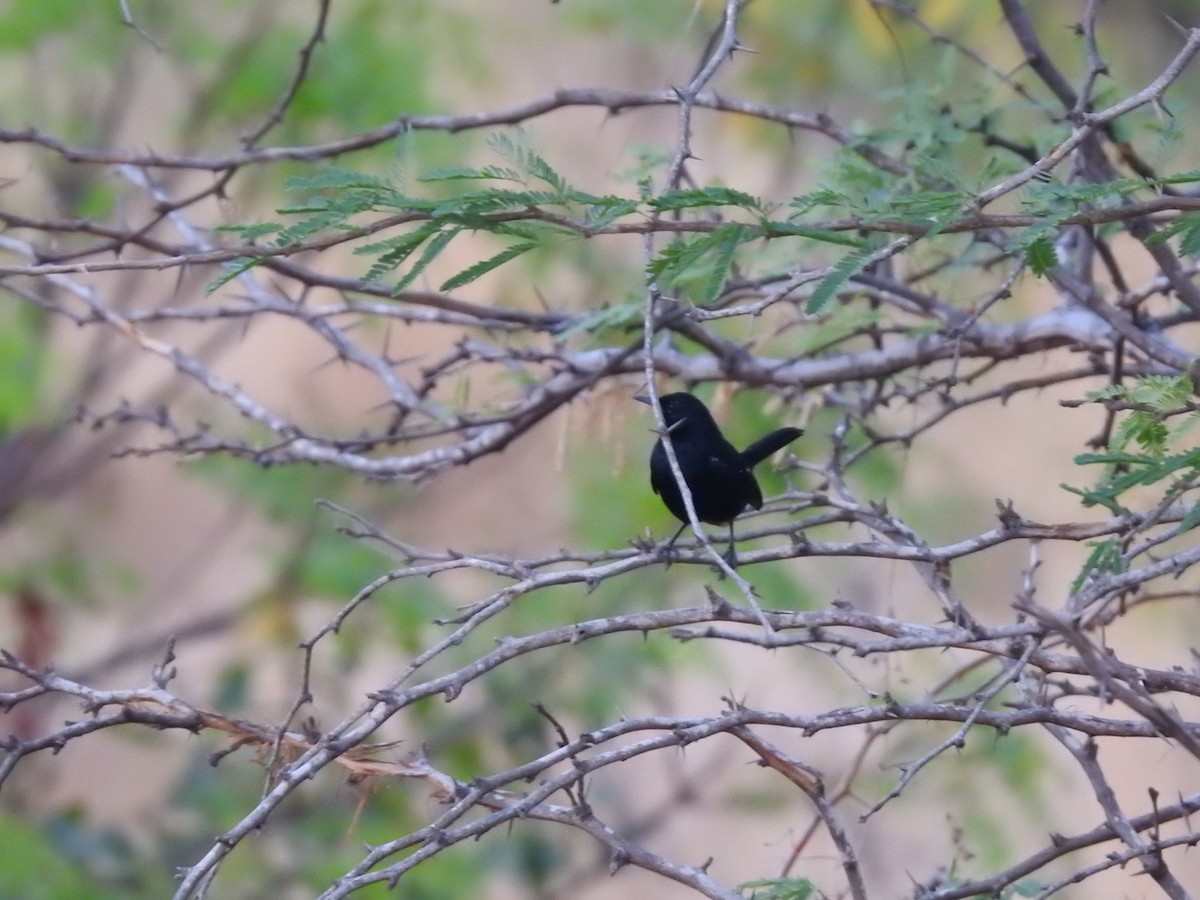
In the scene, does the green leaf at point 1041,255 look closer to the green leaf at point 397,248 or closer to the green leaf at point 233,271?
the green leaf at point 397,248

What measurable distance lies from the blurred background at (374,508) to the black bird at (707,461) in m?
1.92

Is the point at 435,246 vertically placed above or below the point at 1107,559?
above

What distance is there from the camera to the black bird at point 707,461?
4.05m

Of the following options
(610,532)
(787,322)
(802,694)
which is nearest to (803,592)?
(610,532)

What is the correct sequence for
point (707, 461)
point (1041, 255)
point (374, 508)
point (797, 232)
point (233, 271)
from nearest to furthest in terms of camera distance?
point (797, 232) < point (233, 271) < point (1041, 255) < point (707, 461) < point (374, 508)

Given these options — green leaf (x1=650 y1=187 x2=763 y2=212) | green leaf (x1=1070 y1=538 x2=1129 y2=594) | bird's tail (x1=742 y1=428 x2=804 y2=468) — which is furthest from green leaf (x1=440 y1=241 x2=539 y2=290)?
bird's tail (x1=742 y1=428 x2=804 y2=468)

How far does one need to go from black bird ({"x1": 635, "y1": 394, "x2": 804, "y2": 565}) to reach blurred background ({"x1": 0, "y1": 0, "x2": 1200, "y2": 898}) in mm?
1918

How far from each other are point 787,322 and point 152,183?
6.65 ft

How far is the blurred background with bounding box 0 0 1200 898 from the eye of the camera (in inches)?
310

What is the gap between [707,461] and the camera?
4066 mm

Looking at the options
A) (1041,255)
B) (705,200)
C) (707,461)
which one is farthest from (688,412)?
(705,200)

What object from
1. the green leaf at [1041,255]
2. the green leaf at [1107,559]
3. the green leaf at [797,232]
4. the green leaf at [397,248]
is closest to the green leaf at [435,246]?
the green leaf at [397,248]

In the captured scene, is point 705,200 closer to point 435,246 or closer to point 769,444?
point 435,246

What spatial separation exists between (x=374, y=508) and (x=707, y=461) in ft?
19.1
